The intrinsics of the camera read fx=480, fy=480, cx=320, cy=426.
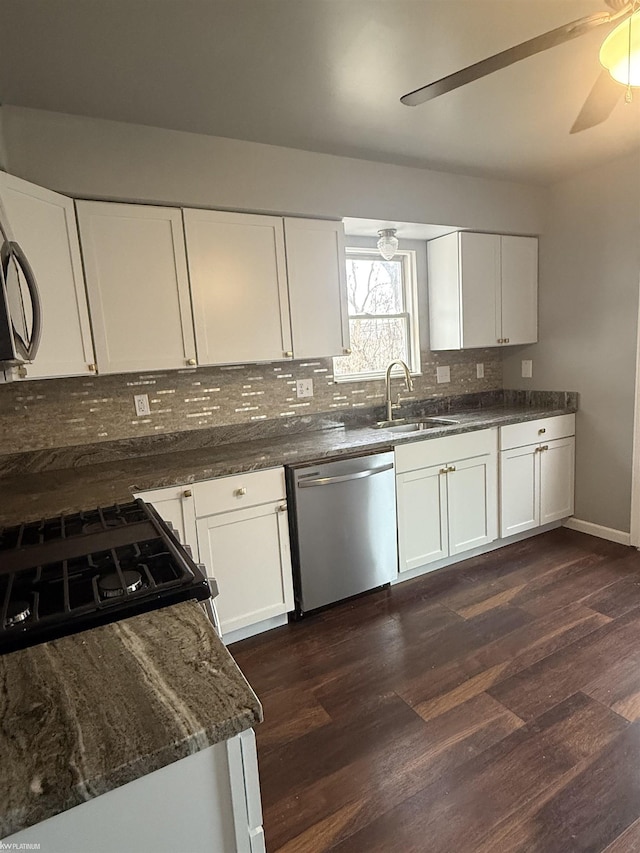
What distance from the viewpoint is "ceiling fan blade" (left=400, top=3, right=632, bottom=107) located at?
4.04 feet

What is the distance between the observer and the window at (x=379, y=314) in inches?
131

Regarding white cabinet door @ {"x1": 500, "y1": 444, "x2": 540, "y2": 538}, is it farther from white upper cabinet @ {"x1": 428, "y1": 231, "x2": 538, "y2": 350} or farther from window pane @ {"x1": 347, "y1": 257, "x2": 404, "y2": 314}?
window pane @ {"x1": 347, "y1": 257, "x2": 404, "y2": 314}

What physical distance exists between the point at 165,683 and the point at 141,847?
208 mm

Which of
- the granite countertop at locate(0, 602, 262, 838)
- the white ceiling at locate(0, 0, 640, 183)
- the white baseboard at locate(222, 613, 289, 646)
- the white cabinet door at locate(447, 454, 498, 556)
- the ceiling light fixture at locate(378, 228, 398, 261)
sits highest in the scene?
the white ceiling at locate(0, 0, 640, 183)

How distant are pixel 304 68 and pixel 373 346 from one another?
6.08ft

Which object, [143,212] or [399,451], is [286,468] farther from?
[143,212]

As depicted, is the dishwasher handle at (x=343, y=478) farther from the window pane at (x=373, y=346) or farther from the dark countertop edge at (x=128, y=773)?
the dark countertop edge at (x=128, y=773)

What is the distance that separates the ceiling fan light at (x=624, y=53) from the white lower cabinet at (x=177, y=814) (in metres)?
1.88

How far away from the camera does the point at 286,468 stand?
94.6 inches

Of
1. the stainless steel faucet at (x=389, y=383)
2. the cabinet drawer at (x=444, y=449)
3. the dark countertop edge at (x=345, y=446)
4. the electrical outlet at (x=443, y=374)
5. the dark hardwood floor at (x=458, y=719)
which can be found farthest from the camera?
the electrical outlet at (x=443, y=374)

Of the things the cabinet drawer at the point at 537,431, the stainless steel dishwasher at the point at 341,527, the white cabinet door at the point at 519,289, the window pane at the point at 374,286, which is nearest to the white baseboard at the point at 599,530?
the cabinet drawer at the point at 537,431

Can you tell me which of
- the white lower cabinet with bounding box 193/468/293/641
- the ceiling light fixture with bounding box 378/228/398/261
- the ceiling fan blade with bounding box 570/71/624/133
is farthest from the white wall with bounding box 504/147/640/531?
the white lower cabinet with bounding box 193/468/293/641

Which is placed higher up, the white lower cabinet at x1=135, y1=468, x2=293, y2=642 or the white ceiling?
the white ceiling

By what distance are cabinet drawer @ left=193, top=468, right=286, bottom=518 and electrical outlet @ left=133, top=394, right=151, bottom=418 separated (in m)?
0.65
